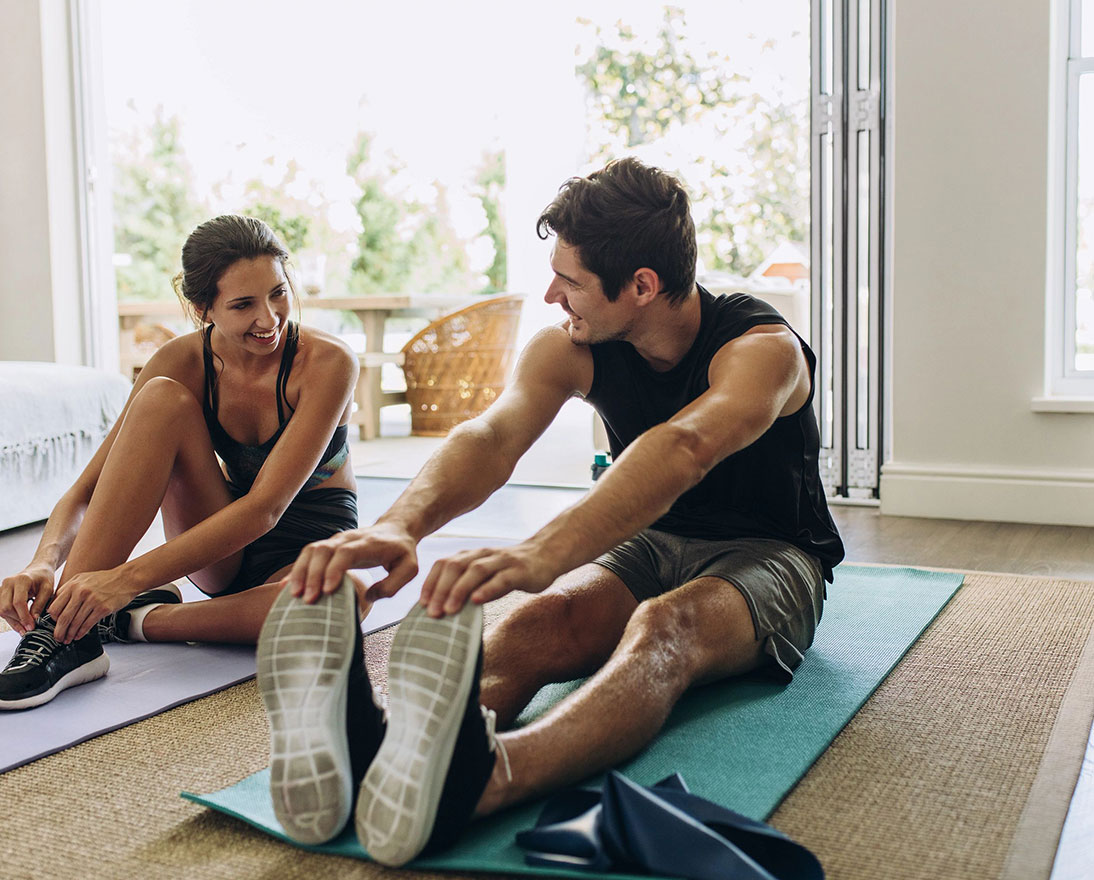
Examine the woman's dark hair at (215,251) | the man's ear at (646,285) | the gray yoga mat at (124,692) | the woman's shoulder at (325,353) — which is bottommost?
the gray yoga mat at (124,692)

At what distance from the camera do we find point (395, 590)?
4.10 feet

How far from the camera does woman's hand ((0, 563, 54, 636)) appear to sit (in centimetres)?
172

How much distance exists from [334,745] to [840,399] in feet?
8.87

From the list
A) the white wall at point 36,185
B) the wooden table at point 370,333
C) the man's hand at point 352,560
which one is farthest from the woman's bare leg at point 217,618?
the wooden table at point 370,333

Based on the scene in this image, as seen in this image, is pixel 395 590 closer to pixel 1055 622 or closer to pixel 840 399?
pixel 1055 622

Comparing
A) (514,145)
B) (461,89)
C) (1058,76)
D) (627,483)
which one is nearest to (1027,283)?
(1058,76)

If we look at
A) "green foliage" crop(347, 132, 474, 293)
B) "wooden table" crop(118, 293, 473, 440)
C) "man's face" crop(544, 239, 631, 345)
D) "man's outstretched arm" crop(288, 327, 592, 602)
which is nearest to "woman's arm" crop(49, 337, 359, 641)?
"man's outstretched arm" crop(288, 327, 592, 602)

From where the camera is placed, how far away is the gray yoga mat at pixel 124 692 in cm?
156

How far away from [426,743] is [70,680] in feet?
3.09

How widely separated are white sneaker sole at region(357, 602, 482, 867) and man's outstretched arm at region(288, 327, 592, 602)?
0.13 metres

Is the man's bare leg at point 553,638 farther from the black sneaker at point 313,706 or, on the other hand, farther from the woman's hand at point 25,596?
the woman's hand at point 25,596

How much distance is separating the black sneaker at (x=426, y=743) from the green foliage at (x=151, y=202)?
8235mm

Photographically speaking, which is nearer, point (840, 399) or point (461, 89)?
point (840, 399)

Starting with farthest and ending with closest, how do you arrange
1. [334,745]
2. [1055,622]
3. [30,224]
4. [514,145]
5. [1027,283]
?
[514,145] → [30,224] → [1027,283] → [1055,622] → [334,745]
